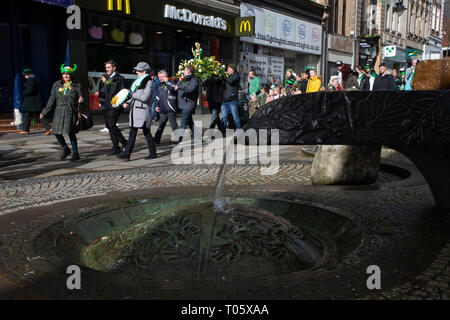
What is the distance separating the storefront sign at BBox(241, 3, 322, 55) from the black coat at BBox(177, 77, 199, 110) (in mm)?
11844

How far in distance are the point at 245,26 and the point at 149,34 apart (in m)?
5.26

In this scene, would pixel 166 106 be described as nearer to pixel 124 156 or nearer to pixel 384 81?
pixel 124 156

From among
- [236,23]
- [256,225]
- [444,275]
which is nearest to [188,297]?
[256,225]

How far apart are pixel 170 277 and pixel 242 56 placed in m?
20.0

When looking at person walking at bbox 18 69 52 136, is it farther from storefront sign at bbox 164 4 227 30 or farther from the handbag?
storefront sign at bbox 164 4 227 30

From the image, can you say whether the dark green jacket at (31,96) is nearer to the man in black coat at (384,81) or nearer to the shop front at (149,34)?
the shop front at (149,34)

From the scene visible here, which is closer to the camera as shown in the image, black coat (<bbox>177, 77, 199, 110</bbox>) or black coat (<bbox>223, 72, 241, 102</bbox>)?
black coat (<bbox>177, 77, 199, 110</bbox>)

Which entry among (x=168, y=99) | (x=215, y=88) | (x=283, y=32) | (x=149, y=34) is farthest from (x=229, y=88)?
(x=283, y=32)

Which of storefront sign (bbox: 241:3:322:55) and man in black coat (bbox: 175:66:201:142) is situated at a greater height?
storefront sign (bbox: 241:3:322:55)

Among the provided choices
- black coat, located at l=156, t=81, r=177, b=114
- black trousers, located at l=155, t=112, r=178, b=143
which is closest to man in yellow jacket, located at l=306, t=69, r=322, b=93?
black coat, located at l=156, t=81, r=177, b=114

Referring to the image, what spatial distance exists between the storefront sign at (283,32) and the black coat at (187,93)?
→ 1184 centimetres

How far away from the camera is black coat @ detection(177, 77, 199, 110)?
10531 mm

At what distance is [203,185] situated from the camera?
575 centimetres

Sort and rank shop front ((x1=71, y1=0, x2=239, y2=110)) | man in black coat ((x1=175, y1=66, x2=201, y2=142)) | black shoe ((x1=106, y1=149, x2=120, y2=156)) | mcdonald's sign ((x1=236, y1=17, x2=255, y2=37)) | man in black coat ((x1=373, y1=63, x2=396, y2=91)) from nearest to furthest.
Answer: black shoe ((x1=106, y1=149, x2=120, y2=156)), man in black coat ((x1=175, y1=66, x2=201, y2=142)), man in black coat ((x1=373, y1=63, x2=396, y2=91)), shop front ((x1=71, y1=0, x2=239, y2=110)), mcdonald's sign ((x1=236, y1=17, x2=255, y2=37))
